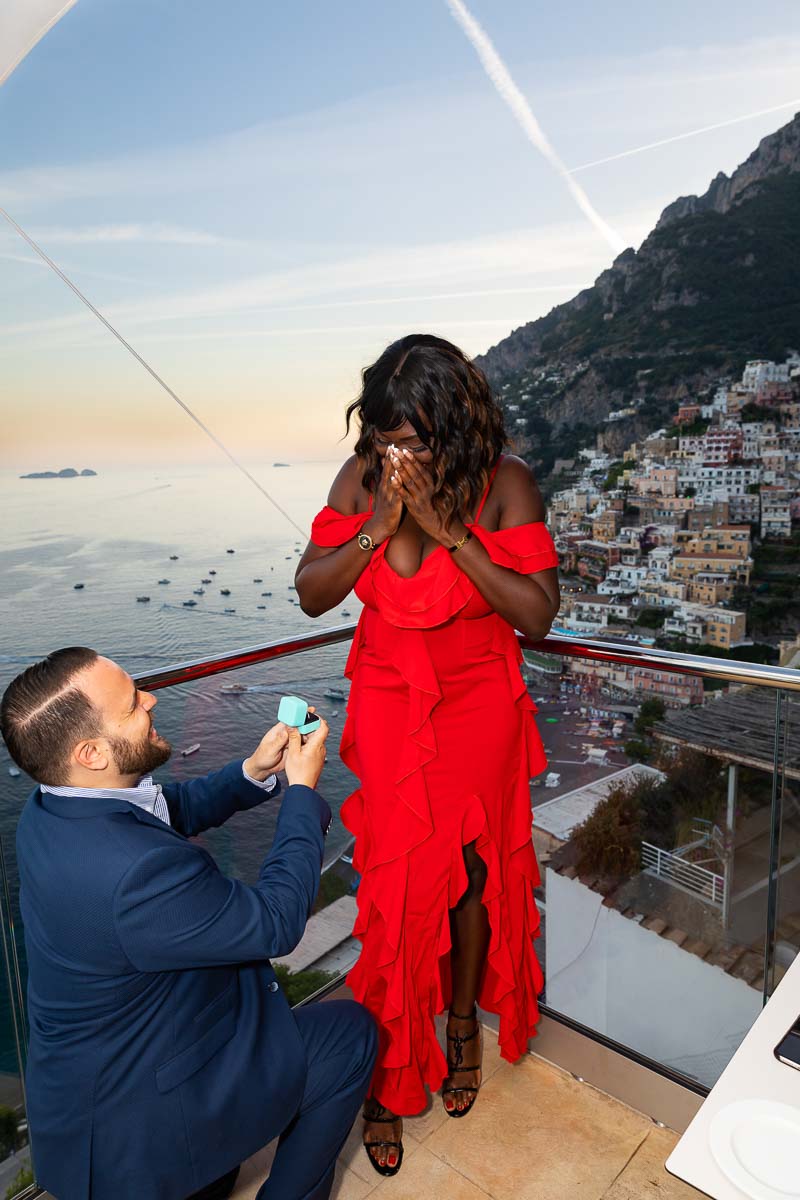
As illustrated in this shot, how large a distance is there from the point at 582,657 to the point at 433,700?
0.62 metres

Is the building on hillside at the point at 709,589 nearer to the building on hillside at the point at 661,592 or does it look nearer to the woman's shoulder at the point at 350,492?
the building on hillside at the point at 661,592

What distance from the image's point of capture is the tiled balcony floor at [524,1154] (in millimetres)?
1766

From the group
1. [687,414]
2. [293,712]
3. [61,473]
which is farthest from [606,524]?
[61,473]

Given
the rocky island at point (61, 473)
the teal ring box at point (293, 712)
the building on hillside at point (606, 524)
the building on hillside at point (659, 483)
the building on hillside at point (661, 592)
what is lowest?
the building on hillside at point (661, 592)

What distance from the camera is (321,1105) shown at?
1.43 meters

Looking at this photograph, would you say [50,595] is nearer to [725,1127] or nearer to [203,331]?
[203,331]

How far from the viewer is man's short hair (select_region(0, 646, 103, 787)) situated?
1.14 m

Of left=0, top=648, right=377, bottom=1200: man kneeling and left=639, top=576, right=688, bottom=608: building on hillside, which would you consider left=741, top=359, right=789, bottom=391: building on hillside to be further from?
left=0, top=648, right=377, bottom=1200: man kneeling

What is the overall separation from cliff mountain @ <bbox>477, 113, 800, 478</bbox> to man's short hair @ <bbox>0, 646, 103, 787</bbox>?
903 cm

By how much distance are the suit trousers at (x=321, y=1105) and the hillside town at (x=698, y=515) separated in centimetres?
794

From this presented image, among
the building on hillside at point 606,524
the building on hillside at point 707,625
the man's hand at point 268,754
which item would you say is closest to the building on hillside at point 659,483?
the building on hillside at point 606,524

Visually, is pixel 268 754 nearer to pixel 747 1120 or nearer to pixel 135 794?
pixel 135 794

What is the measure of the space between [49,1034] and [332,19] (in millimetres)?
12667

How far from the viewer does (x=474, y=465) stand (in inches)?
65.1
